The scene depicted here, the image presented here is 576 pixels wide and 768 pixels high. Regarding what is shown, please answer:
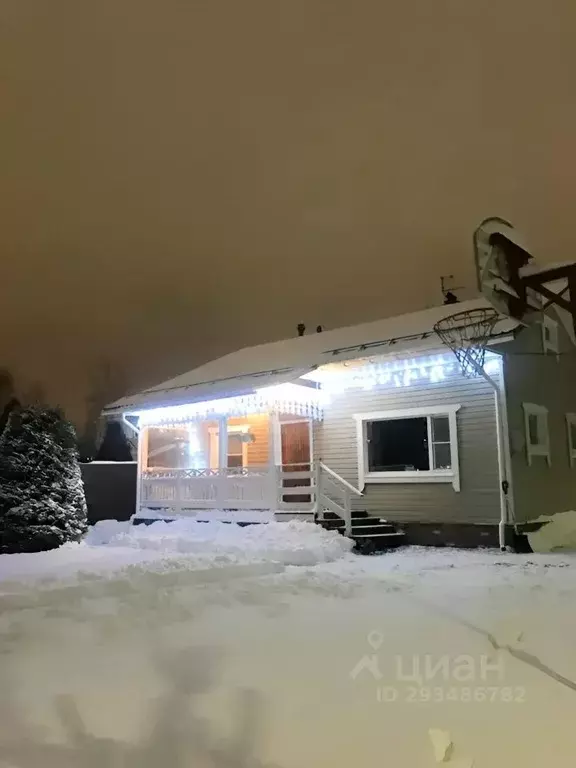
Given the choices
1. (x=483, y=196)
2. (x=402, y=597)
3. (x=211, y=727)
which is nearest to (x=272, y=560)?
(x=402, y=597)

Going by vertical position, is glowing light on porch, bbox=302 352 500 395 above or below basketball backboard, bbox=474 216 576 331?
above

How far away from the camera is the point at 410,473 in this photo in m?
11.4

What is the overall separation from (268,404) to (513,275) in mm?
8869

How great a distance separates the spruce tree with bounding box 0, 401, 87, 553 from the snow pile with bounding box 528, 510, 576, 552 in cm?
857

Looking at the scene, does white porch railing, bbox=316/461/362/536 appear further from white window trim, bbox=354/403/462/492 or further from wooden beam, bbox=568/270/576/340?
wooden beam, bbox=568/270/576/340

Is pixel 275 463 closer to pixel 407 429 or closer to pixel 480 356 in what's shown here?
pixel 407 429

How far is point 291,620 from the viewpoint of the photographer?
17.1ft

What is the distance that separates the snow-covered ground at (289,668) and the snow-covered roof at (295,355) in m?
4.68

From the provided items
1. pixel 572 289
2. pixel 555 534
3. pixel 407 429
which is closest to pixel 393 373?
pixel 407 429

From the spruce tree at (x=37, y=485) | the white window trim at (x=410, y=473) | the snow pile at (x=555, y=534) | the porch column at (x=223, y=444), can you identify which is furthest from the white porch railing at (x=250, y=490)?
the snow pile at (x=555, y=534)

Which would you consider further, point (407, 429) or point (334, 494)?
point (334, 494)

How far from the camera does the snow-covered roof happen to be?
1116 centimetres

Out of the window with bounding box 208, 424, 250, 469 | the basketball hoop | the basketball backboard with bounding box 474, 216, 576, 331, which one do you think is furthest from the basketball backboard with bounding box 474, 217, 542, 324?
the window with bounding box 208, 424, 250, 469

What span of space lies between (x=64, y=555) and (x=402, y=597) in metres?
6.55
